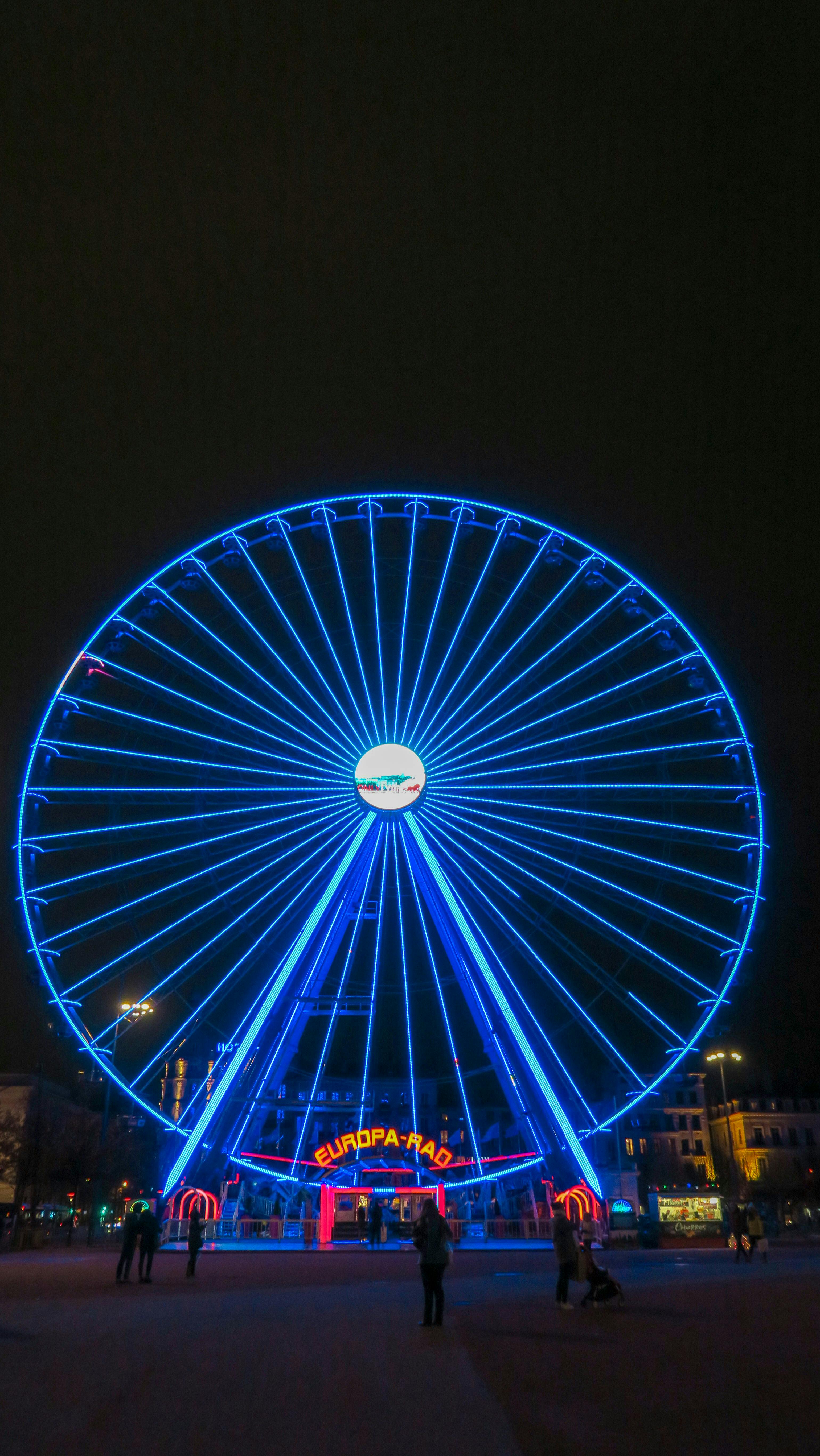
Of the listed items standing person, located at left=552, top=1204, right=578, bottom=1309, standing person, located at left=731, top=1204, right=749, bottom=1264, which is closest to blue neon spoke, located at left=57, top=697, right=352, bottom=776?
standing person, located at left=731, top=1204, right=749, bottom=1264

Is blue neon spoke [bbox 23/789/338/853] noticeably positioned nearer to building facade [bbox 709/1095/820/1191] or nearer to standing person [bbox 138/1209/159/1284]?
standing person [bbox 138/1209/159/1284]

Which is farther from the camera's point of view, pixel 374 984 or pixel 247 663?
pixel 374 984

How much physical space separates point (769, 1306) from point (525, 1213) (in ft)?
79.3

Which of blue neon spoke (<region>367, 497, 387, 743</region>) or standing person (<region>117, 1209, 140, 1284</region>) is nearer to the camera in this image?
standing person (<region>117, 1209, 140, 1284</region>)

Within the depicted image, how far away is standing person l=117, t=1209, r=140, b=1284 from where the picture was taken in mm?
16688

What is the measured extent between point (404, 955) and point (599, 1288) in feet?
56.9

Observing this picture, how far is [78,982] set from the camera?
24625 millimetres

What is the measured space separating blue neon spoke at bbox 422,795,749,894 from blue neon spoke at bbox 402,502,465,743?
2.27m

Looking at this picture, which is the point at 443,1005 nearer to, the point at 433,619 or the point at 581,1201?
the point at 581,1201

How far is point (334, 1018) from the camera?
96.6 feet

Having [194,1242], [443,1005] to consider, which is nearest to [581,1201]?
[443,1005]

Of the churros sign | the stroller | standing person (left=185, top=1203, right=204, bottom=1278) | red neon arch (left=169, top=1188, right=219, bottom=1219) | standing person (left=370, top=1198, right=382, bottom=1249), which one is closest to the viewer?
the stroller

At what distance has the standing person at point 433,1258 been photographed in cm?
1076

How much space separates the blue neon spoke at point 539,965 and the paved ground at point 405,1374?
1105 cm
